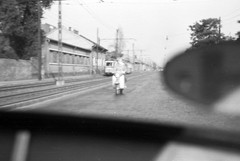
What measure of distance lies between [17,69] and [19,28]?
5679 mm

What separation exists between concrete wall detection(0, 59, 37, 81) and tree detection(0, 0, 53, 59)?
1911mm

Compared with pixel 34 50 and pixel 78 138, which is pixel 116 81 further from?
pixel 34 50

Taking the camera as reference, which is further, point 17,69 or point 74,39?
point 74,39

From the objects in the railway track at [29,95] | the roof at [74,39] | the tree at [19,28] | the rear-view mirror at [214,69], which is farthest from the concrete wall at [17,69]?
the roof at [74,39]

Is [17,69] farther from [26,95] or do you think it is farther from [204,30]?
[204,30]

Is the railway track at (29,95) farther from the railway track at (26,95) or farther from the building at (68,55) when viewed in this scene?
the building at (68,55)

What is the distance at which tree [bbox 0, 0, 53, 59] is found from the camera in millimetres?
30608

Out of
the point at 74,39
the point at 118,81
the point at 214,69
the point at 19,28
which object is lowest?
the point at 118,81

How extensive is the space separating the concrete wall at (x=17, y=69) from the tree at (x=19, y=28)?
191 centimetres

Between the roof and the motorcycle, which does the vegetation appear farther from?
the motorcycle

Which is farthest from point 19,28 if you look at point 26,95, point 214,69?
point 214,69

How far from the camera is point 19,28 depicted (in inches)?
1252

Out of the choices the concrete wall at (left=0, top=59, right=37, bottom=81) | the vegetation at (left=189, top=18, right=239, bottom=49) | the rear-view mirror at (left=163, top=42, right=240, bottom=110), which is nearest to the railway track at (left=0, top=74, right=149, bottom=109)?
the rear-view mirror at (left=163, top=42, right=240, bottom=110)

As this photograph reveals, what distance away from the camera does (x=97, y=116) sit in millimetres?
7012
